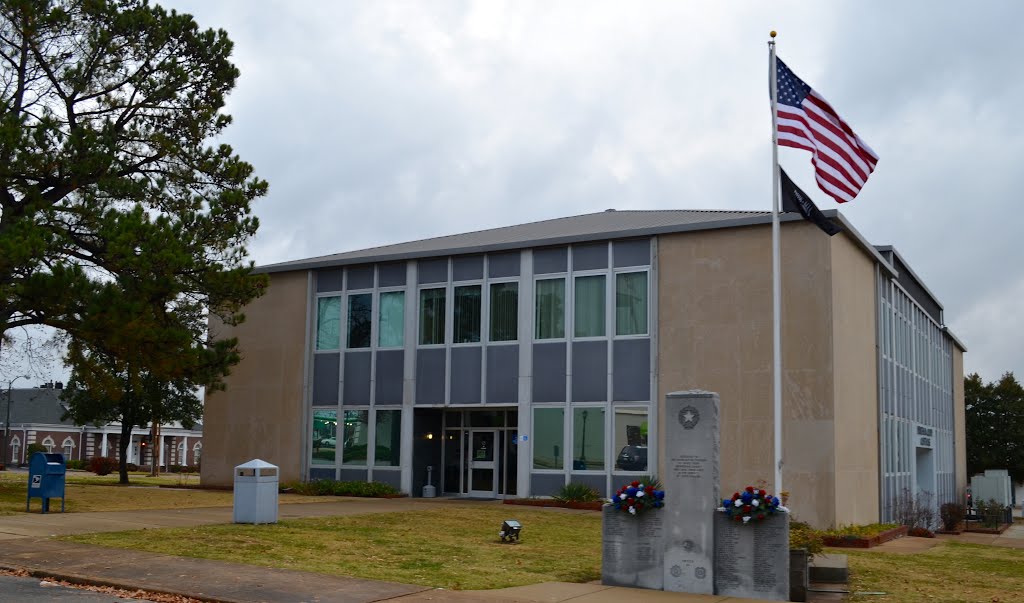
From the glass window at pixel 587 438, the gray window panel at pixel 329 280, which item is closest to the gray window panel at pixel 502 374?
the glass window at pixel 587 438

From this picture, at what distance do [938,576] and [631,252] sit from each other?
1337 centimetres

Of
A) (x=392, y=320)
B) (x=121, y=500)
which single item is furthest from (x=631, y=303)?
(x=121, y=500)

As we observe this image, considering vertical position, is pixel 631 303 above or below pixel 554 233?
below

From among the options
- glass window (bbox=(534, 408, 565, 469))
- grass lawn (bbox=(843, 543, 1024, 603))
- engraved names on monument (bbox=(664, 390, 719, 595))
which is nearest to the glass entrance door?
glass window (bbox=(534, 408, 565, 469))

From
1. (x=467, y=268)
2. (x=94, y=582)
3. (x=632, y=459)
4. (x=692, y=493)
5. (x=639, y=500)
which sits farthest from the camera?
(x=467, y=268)

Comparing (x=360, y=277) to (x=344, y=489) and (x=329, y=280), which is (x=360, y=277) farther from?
(x=344, y=489)

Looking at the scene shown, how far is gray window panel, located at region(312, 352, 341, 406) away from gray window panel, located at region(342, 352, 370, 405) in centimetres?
39

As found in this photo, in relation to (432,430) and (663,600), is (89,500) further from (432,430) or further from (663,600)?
(663,600)

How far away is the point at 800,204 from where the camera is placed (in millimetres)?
18359

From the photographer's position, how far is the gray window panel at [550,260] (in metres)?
28.2

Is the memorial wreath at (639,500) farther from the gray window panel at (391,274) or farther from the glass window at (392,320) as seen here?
the gray window panel at (391,274)

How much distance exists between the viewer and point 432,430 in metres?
31.0

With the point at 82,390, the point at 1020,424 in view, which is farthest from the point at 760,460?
the point at 1020,424

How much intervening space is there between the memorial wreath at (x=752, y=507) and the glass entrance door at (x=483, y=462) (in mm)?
17981
